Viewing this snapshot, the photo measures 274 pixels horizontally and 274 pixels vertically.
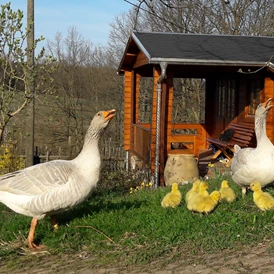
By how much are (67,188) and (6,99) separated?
4.54 metres

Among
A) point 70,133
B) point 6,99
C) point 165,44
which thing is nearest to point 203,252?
point 6,99

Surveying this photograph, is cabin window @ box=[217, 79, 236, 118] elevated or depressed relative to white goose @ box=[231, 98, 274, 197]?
elevated

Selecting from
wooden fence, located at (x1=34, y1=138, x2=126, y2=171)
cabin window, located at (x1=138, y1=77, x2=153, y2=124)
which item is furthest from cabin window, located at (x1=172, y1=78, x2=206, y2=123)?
wooden fence, located at (x1=34, y1=138, x2=126, y2=171)

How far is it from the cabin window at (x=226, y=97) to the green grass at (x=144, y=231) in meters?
10.5

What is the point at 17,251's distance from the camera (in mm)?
5824

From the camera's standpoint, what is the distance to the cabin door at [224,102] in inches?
694

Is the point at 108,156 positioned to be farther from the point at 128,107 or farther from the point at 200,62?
the point at 200,62

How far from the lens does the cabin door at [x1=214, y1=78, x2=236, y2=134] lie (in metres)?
17.6

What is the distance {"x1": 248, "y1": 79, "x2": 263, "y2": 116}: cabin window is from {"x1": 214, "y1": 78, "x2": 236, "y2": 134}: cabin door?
1.16 meters

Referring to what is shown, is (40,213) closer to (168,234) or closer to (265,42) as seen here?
(168,234)

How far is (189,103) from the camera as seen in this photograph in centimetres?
2953

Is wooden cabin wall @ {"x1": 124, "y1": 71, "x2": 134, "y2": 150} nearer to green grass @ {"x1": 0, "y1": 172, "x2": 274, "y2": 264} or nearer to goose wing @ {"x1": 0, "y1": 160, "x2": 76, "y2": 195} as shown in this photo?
green grass @ {"x1": 0, "y1": 172, "x2": 274, "y2": 264}

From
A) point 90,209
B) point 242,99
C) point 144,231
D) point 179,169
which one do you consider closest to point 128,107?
point 242,99

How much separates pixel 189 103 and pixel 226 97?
11374 millimetres
